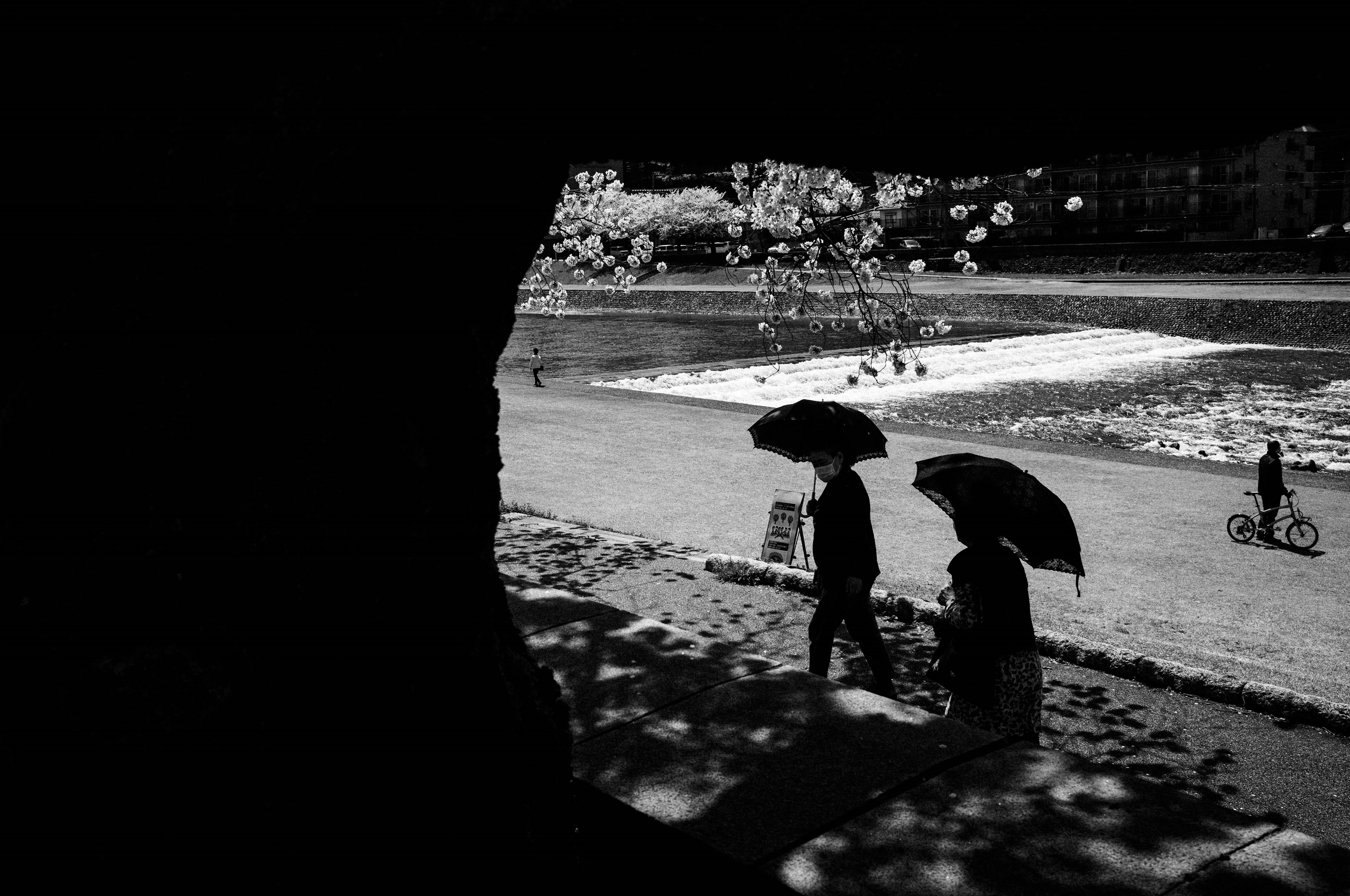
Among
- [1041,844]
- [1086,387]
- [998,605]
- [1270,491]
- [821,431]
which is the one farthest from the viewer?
[1086,387]

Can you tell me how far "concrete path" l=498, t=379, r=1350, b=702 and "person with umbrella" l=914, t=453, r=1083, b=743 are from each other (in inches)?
145

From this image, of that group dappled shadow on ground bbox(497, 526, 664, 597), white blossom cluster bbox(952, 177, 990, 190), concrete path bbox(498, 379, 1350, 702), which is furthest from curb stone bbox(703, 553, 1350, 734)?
white blossom cluster bbox(952, 177, 990, 190)

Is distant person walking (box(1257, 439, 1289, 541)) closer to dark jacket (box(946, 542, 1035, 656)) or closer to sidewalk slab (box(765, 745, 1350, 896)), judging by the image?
dark jacket (box(946, 542, 1035, 656))

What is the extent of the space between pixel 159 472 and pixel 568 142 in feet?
4.65

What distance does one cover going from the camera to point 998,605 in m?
4.92

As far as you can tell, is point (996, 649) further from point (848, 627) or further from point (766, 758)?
point (848, 627)

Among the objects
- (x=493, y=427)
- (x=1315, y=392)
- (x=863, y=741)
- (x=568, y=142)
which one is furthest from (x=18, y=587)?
(x=1315, y=392)

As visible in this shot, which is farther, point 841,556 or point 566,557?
point 566,557

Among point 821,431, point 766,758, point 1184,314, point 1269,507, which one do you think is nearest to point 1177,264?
point 1184,314

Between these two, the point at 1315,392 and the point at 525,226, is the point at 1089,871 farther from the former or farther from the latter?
the point at 1315,392

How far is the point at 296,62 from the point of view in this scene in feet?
9.29

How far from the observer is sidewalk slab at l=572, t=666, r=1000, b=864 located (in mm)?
3832

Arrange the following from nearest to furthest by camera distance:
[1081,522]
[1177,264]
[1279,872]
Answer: [1279,872], [1081,522], [1177,264]

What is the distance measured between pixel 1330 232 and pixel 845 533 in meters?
56.3
